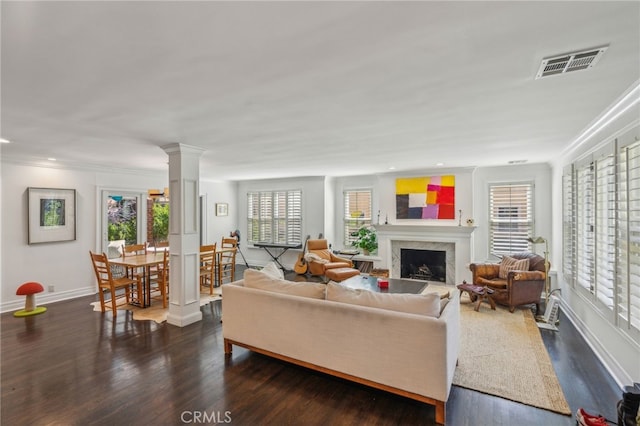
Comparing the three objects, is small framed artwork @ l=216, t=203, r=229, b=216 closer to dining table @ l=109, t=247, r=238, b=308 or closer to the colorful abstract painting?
dining table @ l=109, t=247, r=238, b=308

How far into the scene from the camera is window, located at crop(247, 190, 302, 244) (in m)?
8.24

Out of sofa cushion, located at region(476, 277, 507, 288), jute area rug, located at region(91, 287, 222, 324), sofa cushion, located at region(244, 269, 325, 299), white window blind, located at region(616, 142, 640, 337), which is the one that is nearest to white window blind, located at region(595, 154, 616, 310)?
white window blind, located at region(616, 142, 640, 337)

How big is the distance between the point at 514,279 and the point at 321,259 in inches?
143

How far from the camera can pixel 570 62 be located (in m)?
1.83

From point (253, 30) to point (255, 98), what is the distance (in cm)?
92

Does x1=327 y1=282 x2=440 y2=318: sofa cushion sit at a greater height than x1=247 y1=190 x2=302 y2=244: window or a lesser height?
lesser

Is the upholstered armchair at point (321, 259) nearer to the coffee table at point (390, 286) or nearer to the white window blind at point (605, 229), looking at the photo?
the coffee table at point (390, 286)

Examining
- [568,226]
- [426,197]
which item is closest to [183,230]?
[426,197]

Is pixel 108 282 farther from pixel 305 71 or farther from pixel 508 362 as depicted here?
pixel 508 362

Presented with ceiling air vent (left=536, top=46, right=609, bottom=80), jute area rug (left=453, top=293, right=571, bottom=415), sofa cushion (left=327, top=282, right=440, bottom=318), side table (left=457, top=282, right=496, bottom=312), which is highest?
ceiling air vent (left=536, top=46, right=609, bottom=80)

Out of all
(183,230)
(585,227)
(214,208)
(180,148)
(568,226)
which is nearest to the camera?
(585,227)

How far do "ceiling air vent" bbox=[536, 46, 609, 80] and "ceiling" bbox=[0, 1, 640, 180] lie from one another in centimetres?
6

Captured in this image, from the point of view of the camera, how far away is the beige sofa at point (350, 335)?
2270 millimetres

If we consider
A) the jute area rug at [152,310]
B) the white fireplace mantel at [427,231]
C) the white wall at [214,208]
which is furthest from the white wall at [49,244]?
the white fireplace mantel at [427,231]
